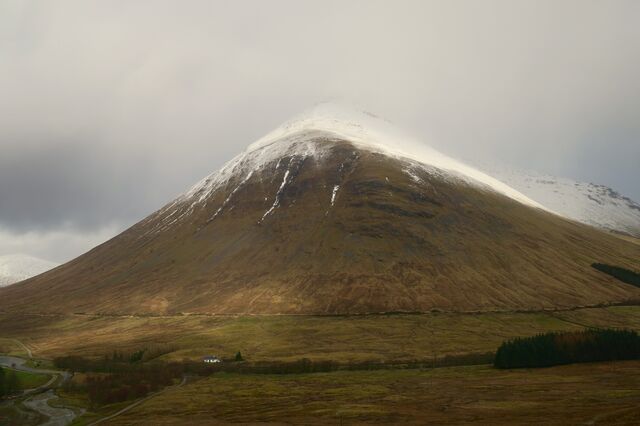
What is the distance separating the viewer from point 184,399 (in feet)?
419

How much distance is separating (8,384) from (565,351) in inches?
5620

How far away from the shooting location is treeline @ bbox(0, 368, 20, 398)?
5472 inches

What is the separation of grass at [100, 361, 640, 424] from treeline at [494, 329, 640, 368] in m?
4.74

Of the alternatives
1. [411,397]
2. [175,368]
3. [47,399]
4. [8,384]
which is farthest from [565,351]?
[8,384]

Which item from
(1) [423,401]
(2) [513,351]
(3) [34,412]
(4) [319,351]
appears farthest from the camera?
(4) [319,351]

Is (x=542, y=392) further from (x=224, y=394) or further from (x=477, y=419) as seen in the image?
(x=224, y=394)

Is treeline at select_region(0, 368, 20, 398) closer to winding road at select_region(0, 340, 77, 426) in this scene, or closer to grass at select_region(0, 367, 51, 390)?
grass at select_region(0, 367, 51, 390)

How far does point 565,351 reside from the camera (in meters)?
154

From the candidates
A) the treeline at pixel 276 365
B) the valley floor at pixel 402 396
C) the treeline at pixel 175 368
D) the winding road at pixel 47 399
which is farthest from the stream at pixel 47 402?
the treeline at pixel 276 365

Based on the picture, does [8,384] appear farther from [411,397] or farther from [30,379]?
[411,397]

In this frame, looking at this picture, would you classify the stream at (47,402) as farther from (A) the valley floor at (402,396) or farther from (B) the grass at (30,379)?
(A) the valley floor at (402,396)

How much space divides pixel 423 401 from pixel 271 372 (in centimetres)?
5655

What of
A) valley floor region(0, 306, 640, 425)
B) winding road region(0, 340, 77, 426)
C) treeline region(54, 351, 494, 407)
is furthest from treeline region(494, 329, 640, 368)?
winding road region(0, 340, 77, 426)

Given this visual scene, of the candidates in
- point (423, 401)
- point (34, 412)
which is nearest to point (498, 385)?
point (423, 401)
